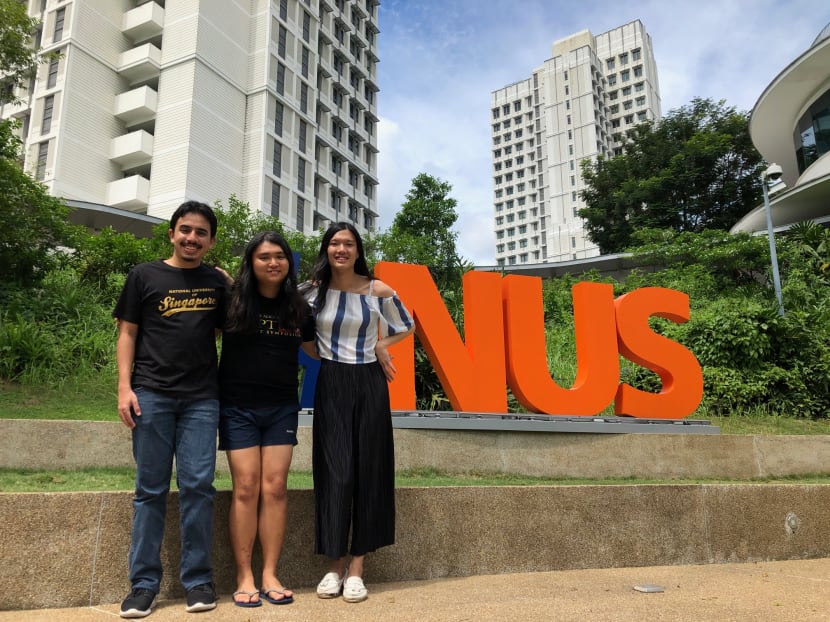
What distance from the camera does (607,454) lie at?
278 inches

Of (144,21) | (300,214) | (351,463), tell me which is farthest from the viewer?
(300,214)

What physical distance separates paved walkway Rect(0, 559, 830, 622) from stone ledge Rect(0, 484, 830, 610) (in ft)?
0.34

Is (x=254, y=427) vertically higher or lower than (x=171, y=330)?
lower

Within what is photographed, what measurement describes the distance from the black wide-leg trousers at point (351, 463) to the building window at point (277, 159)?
32540 mm

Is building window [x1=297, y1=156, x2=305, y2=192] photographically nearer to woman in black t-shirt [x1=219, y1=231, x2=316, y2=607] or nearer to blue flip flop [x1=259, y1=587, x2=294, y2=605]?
woman in black t-shirt [x1=219, y1=231, x2=316, y2=607]

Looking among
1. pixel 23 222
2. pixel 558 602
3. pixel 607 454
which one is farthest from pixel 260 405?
pixel 23 222

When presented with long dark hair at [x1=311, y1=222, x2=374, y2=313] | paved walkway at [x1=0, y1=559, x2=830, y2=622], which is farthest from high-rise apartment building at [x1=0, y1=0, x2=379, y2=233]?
paved walkway at [x1=0, y1=559, x2=830, y2=622]

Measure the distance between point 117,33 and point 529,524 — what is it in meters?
→ 35.5

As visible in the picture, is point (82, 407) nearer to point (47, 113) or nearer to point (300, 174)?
point (47, 113)

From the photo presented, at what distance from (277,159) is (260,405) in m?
33.4

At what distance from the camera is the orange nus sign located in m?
6.79

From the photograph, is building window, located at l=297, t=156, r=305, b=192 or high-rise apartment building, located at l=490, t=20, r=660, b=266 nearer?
building window, located at l=297, t=156, r=305, b=192

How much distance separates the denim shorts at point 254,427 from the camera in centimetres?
291

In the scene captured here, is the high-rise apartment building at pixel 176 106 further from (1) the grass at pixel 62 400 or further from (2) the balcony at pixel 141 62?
(1) the grass at pixel 62 400
